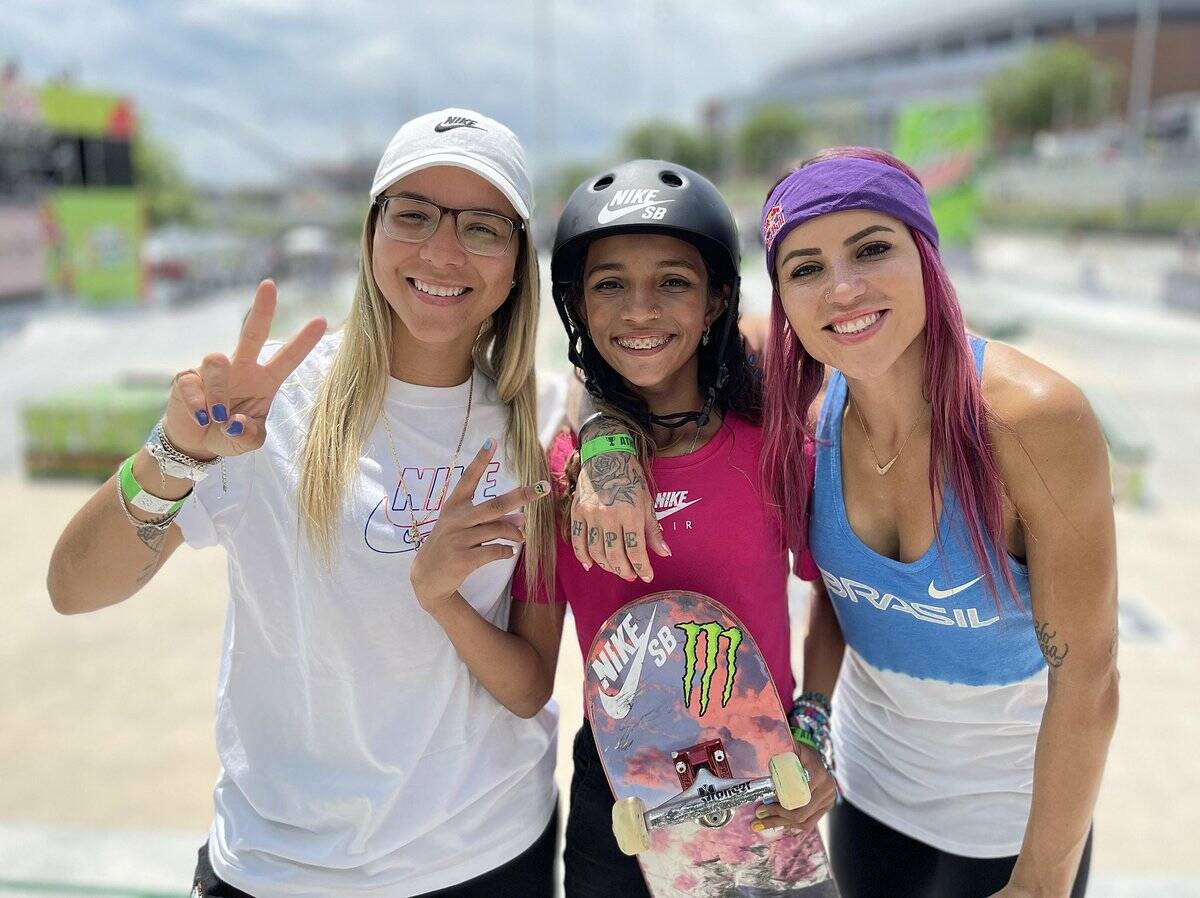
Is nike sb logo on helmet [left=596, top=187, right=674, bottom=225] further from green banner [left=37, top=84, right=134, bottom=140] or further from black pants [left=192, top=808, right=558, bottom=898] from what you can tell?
green banner [left=37, top=84, right=134, bottom=140]

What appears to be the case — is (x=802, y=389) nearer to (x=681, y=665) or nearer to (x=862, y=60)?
(x=681, y=665)

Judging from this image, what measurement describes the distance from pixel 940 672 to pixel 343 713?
132cm

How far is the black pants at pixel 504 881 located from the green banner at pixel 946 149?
1666 cm

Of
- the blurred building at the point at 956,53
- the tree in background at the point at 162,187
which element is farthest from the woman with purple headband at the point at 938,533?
the tree in background at the point at 162,187

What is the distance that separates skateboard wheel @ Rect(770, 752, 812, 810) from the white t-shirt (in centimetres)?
58

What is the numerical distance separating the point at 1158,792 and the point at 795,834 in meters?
3.78

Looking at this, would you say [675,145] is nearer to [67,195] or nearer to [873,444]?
[67,195]

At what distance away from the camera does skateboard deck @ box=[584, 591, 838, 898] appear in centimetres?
207

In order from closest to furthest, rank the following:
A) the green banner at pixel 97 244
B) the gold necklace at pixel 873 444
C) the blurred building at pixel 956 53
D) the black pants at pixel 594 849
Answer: the gold necklace at pixel 873 444 < the black pants at pixel 594 849 < the green banner at pixel 97 244 < the blurred building at pixel 956 53

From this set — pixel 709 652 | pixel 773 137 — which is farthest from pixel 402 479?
pixel 773 137

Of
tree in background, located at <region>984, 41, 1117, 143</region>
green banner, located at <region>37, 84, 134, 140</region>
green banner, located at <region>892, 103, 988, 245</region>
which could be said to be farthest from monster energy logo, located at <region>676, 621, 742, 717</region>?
tree in background, located at <region>984, 41, 1117, 143</region>

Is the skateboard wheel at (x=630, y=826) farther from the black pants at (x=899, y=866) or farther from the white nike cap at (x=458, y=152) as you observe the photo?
the white nike cap at (x=458, y=152)

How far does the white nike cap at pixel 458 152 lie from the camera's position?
2.06 metres

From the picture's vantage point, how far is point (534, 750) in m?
2.16
